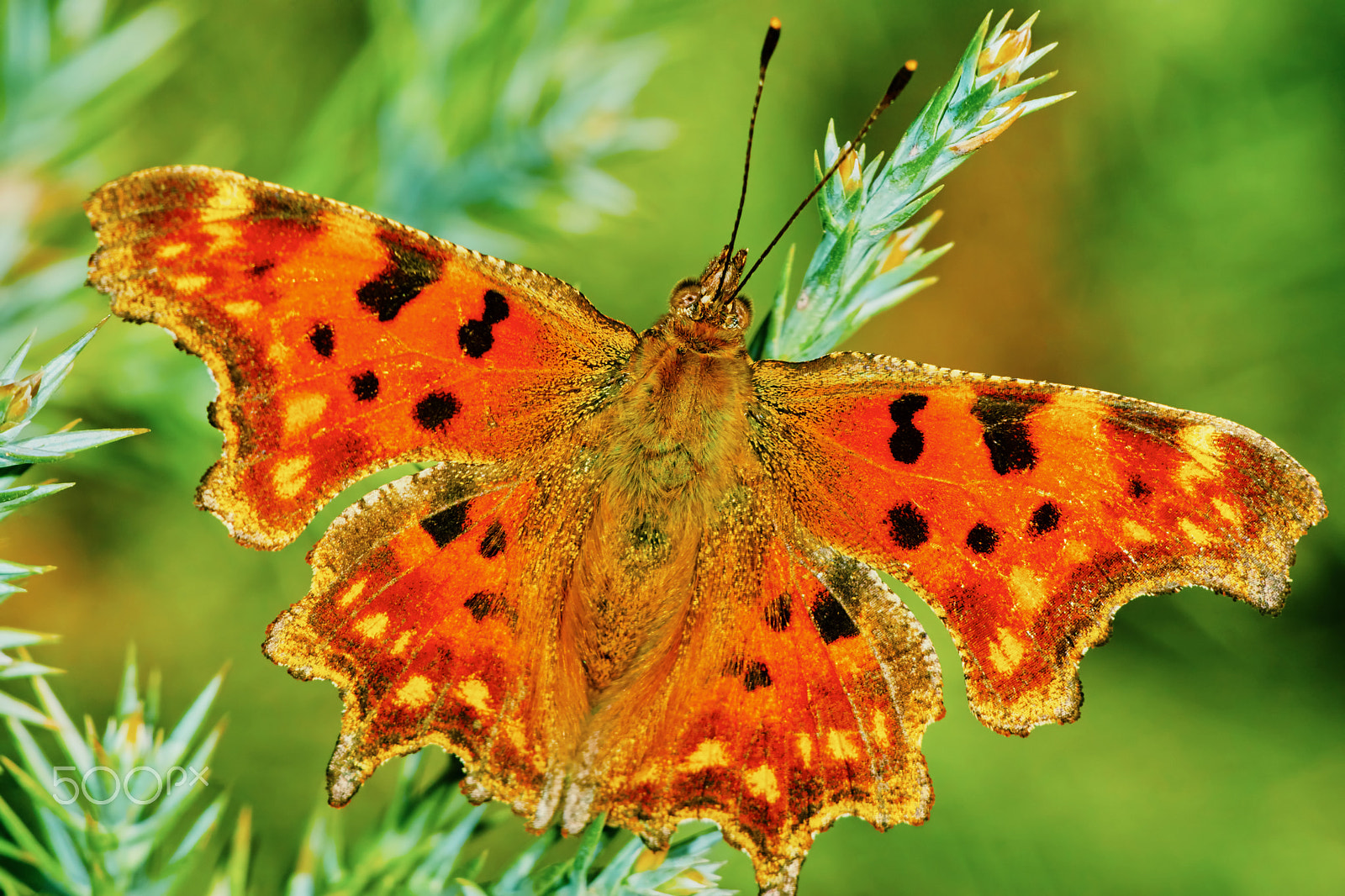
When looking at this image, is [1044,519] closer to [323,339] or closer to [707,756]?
Answer: [707,756]

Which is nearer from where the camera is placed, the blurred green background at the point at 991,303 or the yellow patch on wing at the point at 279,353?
the yellow patch on wing at the point at 279,353

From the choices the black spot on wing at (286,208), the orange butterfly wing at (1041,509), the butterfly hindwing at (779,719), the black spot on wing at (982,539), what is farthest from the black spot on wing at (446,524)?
the black spot on wing at (982,539)

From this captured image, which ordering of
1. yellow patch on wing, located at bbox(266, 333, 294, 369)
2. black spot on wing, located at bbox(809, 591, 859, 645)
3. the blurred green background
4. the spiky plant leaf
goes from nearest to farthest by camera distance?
the spiky plant leaf → yellow patch on wing, located at bbox(266, 333, 294, 369) → black spot on wing, located at bbox(809, 591, 859, 645) → the blurred green background

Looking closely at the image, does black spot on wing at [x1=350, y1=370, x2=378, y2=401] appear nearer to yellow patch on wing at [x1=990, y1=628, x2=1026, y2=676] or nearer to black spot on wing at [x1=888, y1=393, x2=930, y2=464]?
black spot on wing at [x1=888, y1=393, x2=930, y2=464]

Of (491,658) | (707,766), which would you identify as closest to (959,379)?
(707,766)

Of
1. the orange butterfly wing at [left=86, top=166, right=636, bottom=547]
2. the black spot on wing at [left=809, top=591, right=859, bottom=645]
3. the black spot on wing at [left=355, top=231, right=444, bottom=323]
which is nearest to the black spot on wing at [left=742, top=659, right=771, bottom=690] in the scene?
the black spot on wing at [left=809, top=591, right=859, bottom=645]

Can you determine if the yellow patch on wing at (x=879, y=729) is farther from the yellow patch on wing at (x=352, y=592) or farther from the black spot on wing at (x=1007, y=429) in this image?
the yellow patch on wing at (x=352, y=592)
